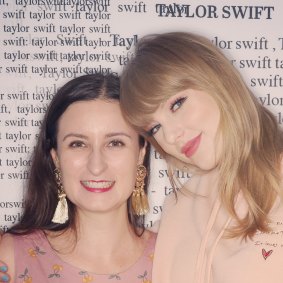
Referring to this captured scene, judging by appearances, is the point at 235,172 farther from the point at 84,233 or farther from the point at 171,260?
the point at 84,233

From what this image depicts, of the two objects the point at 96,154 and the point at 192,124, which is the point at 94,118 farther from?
the point at 192,124

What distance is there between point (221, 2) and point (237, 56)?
0.21 m

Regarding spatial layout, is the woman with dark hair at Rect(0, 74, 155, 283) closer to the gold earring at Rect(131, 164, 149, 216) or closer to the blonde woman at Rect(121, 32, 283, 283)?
the gold earring at Rect(131, 164, 149, 216)

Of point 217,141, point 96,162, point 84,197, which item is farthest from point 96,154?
point 217,141

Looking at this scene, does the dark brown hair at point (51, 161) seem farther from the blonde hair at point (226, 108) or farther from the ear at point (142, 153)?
the blonde hair at point (226, 108)

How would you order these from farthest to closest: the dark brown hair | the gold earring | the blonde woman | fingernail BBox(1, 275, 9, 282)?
the gold earring, the dark brown hair, fingernail BBox(1, 275, 9, 282), the blonde woman

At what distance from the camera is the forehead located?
1380mm

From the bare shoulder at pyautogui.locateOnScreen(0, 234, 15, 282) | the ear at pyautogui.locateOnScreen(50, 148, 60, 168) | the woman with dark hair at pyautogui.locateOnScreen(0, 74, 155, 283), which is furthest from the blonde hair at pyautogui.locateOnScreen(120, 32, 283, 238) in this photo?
the bare shoulder at pyautogui.locateOnScreen(0, 234, 15, 282)

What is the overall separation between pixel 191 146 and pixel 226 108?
5.8 inches

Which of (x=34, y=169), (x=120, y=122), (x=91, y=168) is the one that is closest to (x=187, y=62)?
(x=120, y=122)

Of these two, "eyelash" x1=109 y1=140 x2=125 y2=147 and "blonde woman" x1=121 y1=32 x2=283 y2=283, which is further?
"eyelash" x1=109 y1=140 x2=125 y2=147

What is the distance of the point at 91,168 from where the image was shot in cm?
137

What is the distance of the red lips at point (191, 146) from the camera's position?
50.7 inches

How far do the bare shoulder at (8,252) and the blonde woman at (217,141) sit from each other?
51 centimetres
